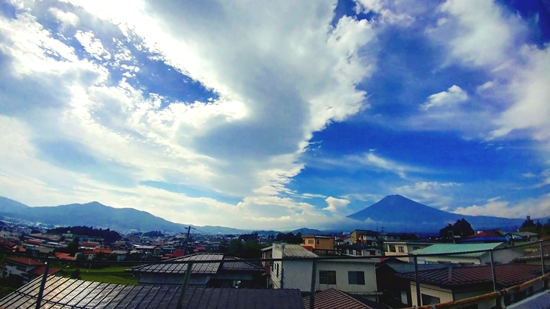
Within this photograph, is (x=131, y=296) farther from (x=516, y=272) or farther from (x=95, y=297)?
(x=516, y=272)

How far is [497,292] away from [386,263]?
21.2 m

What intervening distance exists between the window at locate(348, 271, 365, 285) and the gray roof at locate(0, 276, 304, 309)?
59.8ft

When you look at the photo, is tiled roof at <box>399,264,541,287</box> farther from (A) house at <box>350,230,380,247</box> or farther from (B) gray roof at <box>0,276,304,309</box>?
(A) house at <box>350,230,380,247</box>

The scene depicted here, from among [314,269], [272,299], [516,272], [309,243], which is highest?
[314,269]

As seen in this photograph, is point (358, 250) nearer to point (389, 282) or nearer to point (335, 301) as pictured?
point (389, 282)

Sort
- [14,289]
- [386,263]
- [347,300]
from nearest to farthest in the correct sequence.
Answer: [14,289] < [347,300] < [386,263]

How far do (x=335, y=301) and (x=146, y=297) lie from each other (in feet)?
30.5

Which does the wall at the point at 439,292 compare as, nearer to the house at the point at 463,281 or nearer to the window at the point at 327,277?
the house at the point at 463,281

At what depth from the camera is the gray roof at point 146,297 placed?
4.25m

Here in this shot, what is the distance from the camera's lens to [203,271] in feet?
43.5

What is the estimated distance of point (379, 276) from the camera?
2319 centimetres

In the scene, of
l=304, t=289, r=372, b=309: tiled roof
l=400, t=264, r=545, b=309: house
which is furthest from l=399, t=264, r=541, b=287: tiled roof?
l=304, t=289, r=372, b=309: tiled roof

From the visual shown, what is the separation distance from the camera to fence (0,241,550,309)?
4.22 metres

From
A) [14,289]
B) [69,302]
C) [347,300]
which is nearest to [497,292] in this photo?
[347,300]
